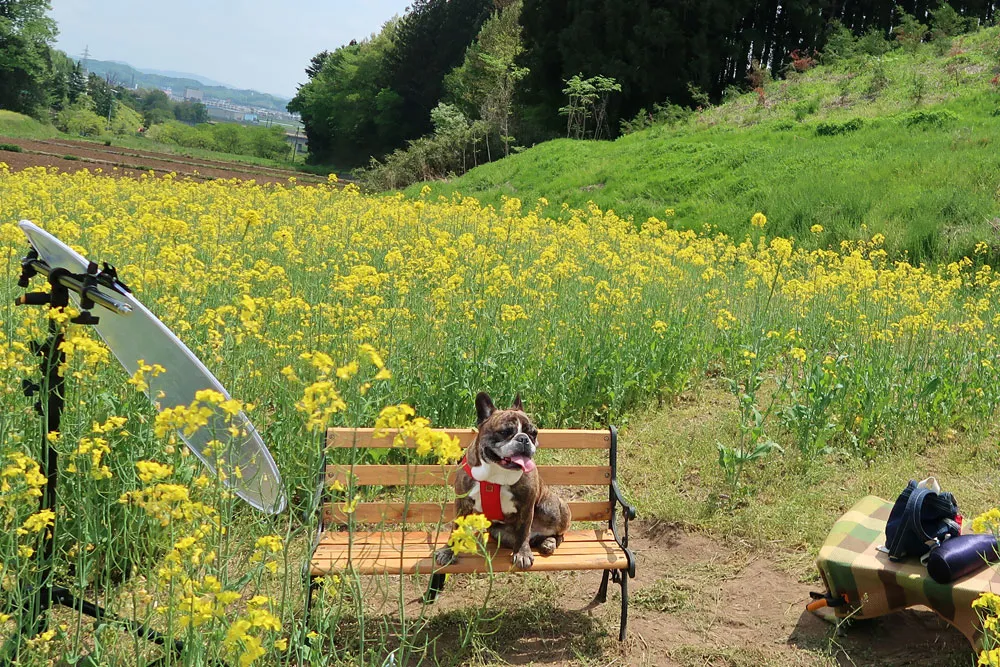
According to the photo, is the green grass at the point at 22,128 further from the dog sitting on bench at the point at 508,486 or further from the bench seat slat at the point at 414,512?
the dog sitting on bench at the point at 508,486

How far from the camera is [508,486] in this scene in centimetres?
316

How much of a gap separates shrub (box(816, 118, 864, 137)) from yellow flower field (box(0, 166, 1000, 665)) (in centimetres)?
641

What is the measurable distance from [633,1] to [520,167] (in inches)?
466

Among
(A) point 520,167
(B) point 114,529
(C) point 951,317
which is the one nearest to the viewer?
(B) point 114,529

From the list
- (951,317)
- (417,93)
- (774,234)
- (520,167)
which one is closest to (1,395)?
(951,317)

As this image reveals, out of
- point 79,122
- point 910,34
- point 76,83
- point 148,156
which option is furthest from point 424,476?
point 76,83

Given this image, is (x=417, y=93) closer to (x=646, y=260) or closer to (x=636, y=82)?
(x=636, y=82)

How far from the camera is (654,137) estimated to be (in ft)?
64.3

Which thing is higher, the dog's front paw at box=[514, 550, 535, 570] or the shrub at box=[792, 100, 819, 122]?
the shrub at box=[792, 100, 819, 122]

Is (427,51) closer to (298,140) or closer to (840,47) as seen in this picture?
(840,47)

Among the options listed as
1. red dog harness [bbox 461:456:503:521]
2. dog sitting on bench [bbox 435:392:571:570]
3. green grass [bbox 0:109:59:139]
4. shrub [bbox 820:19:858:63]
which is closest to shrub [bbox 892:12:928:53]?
shrub [bbox 820:19:858:63]

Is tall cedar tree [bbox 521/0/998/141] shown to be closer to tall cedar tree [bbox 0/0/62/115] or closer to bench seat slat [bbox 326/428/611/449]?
bench seat slat [bbox 326/428/611/449]

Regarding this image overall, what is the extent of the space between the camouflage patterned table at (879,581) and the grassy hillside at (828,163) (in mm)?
7452

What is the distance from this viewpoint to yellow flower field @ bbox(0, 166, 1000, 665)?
236 cm
